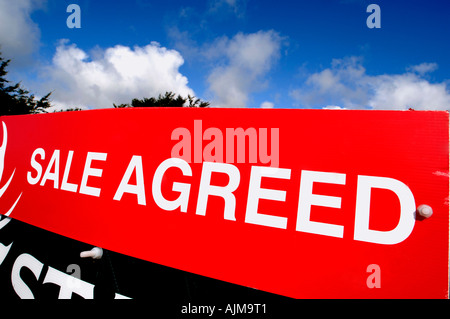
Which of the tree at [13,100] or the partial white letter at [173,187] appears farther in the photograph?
the tree at [13,100]

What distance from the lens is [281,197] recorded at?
1887mm

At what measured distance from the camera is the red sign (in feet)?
5.42

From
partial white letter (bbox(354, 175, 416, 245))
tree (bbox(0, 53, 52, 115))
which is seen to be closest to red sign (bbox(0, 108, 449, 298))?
partial white letter (bbox(354, 175, 416, 245))

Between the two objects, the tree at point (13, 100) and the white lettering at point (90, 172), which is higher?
the tree at point (13, 100)

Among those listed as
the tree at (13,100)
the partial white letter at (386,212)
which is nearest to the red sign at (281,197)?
the partial white letter at (386,212)

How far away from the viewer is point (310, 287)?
5.76 ft

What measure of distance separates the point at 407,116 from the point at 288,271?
1.53 meters

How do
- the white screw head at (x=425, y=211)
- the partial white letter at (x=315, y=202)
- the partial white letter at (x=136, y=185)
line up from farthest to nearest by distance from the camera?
the partial white letter at (x=136, y=185)
the partial white letter at (x=315, y=202)
the white screw head at (x=425, y=211)

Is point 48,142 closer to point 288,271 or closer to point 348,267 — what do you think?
point 288,271

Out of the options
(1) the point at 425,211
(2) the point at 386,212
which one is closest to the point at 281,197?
(2) the point at 386,212

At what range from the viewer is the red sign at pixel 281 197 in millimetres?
1653

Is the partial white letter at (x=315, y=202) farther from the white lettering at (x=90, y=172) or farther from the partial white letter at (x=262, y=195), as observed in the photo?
the white lettering at (x=90, y=172)

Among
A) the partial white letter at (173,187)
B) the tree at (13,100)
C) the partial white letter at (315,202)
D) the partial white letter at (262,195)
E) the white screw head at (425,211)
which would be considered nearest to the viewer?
the white screw head at (425,211)
